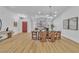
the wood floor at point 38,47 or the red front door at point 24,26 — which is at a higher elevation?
the red front door at point 24,26

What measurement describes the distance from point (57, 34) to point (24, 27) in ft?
30.6

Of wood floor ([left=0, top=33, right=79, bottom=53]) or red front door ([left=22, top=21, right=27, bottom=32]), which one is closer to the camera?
wood floor ([left=0, top=33, right=79, bottom=53])

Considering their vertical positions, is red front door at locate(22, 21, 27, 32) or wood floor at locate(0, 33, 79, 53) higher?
red front door at locate(22, 21, 27, 32)

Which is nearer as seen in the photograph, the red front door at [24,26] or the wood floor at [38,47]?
the wood floor at [38,47]

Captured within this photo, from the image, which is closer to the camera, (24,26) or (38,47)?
(38,47)

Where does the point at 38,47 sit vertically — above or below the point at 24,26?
below
